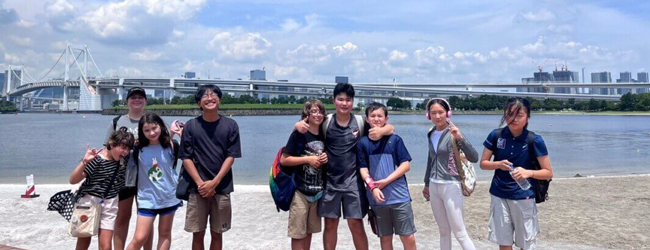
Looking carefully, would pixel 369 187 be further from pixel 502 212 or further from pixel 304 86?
pixel 304 86

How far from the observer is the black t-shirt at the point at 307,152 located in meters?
3.60

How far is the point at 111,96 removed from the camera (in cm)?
10838

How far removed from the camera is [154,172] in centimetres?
362

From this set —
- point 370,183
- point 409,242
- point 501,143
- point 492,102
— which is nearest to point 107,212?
point 370,183

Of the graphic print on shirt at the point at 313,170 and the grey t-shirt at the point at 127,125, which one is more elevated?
the grey t-shirt at the point at 127,125

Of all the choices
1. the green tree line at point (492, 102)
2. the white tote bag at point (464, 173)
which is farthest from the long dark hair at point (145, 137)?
the green tree line at point (492, 102)

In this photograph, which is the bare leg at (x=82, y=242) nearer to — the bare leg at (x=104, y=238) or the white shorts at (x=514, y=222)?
the bare leg at (x=104, y=238)

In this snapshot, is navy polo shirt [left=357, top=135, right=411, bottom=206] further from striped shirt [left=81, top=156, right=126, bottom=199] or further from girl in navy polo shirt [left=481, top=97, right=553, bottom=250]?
striped shirt [left=81, top=156, right=126, bottom=199]

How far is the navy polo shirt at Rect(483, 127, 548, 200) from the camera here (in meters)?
3.34

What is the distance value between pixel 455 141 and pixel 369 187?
729mm

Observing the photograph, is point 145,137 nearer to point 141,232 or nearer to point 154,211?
point 154,211

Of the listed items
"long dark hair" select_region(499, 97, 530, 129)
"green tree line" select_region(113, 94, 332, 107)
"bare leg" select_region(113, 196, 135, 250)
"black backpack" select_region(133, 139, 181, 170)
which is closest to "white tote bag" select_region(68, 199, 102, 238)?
"bare leg" select_region(113, 196, 135, 250)

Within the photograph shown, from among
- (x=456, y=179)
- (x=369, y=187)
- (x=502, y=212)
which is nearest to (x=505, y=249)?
(x=502, y=212)

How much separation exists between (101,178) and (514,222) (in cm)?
304
